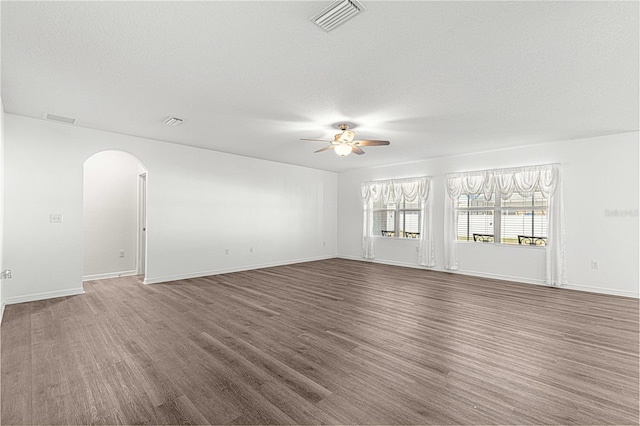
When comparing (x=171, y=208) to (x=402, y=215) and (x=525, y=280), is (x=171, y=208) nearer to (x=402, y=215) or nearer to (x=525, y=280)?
(x=402, y=215)

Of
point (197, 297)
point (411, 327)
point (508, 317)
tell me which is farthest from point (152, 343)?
point (508, 317)

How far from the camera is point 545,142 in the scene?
5.56m

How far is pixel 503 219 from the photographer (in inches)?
241

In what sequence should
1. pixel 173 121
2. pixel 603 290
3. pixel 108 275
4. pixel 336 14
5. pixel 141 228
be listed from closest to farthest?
1. pixel 336 14
2. pixel 173 121
3. pixel 603 290
4. pixel 108 275
5. pixel 141 228

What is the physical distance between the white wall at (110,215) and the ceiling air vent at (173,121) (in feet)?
6.72

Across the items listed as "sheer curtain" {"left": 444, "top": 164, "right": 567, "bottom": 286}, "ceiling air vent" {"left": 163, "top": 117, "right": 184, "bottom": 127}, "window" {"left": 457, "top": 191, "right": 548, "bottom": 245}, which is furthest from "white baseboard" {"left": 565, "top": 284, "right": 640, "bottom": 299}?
"ceiling air vent" {"left": 163, "top": 117, "right": 184, "bottom": 127}

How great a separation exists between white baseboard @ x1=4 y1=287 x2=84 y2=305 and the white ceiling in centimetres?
257

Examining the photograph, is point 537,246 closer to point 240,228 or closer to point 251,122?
point 251,122

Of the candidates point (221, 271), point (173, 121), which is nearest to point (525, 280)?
point (221, 271)

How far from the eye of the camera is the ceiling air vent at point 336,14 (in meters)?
1.96

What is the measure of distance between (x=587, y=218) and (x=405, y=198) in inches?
136

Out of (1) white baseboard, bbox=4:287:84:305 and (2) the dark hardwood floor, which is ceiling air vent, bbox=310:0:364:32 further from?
(1) white baseboard, bbox=4:287:84:305

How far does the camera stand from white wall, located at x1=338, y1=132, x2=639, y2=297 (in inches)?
190

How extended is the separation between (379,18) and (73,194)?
5.10 metres
